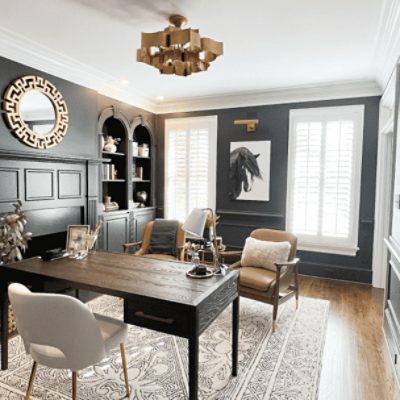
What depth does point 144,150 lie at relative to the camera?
18.3 ft

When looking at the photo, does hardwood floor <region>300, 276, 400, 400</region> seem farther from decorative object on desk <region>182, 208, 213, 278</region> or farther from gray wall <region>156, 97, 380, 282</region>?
decorative object on desk <region>182, 208, 213, 278</region>

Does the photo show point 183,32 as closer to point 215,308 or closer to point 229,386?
point 215,308

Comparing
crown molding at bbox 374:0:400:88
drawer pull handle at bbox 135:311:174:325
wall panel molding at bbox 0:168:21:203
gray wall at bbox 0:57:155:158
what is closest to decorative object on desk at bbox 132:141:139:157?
gray wall at bbox 0:57:155:158

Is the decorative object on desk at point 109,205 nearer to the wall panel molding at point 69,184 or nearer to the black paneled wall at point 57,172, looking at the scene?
the black paneled wall at point 57,172

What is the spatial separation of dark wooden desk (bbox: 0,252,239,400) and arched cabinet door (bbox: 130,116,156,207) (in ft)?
9.65

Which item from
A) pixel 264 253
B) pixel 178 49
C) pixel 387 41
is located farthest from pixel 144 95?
pixel 387 41

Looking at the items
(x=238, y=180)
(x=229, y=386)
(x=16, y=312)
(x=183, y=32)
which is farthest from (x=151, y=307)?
(x=238, y=180)

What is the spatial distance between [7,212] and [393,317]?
3.85 m

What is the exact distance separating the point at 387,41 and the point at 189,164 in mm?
3404

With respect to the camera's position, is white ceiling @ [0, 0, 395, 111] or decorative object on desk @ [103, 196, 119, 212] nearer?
white ceiling @ [0, 0, 395, 111]

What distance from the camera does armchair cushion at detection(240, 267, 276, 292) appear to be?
3170 millimetres

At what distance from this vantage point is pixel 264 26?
9.41 feet

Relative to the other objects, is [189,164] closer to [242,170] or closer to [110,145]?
[242,170]

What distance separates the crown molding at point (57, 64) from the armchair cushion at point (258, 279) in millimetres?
3185
